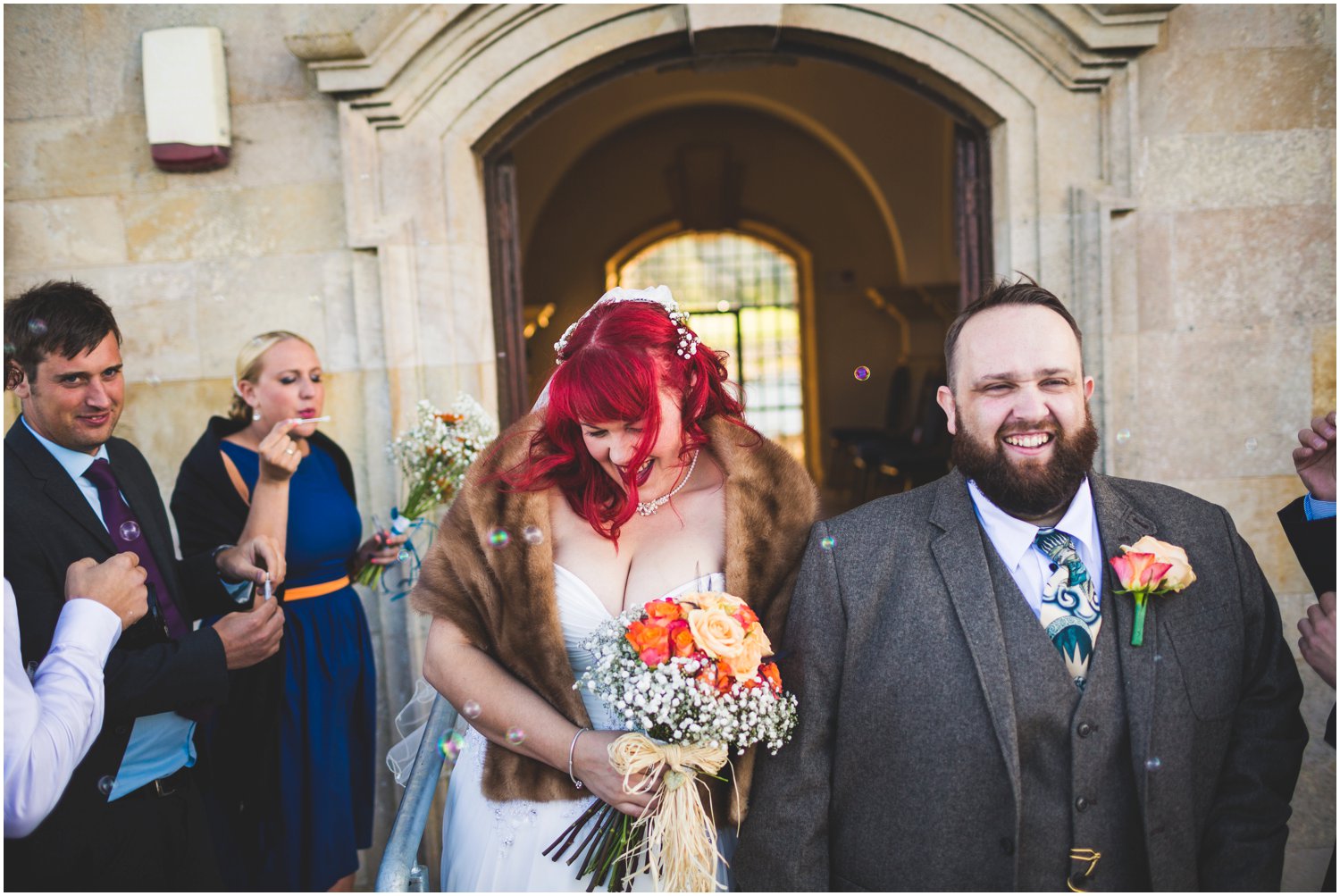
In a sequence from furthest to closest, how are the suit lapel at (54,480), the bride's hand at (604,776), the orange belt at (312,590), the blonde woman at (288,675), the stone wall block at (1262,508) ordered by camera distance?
the stone wall block at (1262,508) < the orange belt at (312,590) < the blonde woman at (288,675) < the suit lapel at (54,480) < the bride's hand at (604,776)

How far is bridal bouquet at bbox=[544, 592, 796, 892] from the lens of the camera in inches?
80.4

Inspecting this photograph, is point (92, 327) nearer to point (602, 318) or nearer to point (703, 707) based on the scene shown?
point (602, 318)

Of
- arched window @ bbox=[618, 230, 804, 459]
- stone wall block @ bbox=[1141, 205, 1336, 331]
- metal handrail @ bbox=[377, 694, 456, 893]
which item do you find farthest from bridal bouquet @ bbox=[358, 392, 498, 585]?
arched window @ bbox=[618, 230, 804, 459]

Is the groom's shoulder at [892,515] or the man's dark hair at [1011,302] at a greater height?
the man's dark hair at [1011,302]

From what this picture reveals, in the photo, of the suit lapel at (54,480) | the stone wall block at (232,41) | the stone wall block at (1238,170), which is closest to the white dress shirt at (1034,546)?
the suit lapel at (54,480)

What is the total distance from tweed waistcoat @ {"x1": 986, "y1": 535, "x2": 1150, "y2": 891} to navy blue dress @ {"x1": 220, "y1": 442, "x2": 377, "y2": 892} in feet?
8.80

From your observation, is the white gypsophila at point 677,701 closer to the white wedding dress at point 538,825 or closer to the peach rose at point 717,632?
the peach rose at point 717,632

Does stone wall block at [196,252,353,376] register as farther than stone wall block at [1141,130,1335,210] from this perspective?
Yes

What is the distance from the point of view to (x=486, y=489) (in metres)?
2.59

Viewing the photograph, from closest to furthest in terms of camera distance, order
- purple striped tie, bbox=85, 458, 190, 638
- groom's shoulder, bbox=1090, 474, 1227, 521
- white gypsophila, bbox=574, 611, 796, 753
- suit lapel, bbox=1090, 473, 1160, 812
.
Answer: white gypsophila, bbox=574, 611, 796, 753 < suit lapel, bbox=1090, 473, 1160, 812 < groom's shoulder, bbox=1090, 474, 1227, 521 < purple striped tie, bbox=85, 458, 190, 638

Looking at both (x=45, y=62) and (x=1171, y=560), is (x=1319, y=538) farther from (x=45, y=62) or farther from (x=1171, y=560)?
(x=45, y=62)

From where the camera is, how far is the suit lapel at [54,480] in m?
2.59

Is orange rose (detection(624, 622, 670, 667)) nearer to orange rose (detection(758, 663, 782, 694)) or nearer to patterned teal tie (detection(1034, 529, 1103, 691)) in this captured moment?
orange rose (detection(758, 663, 782, 694))

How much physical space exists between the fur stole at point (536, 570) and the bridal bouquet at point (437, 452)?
4.22 ft
